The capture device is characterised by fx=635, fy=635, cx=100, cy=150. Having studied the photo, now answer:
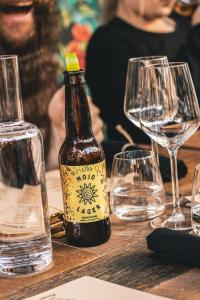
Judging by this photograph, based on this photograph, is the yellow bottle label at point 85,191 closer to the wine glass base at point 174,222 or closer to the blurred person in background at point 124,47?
the wine glass base at point 174,222

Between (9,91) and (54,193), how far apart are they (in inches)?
14.6

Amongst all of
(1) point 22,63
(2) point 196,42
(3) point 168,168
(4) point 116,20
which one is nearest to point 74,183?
(3) point 168,168

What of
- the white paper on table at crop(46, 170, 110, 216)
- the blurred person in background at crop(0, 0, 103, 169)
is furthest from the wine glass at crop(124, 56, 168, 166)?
the blurred person in background at crop(0, 0, 103, 169)

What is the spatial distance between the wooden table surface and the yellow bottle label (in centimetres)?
6

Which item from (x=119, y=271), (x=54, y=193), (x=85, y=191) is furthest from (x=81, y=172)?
(x=54, y=193)

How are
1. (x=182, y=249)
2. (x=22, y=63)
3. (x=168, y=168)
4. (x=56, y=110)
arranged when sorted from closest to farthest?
(x=182, y=249) → (x=168, y=168) → (x=56, y=110) → (x=22, y=63)

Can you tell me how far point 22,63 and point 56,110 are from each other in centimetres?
32

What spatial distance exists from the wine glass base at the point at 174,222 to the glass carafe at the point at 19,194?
0.22 meters

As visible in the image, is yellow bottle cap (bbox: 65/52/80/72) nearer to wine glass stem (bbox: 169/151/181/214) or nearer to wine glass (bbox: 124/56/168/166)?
wine glass stem (bbox: 169/151/181/214)

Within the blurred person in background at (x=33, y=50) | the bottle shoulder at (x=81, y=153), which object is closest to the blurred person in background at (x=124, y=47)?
the blurred person in background at (x=33, y=50)

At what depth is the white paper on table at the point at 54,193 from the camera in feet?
3.97

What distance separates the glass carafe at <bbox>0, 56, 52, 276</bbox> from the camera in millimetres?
953

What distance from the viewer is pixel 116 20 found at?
2881mm

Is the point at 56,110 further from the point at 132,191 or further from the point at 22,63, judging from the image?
the point at 132,191
